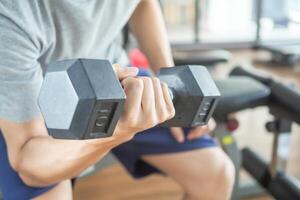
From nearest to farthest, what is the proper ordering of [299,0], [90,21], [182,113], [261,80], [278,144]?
[182,113], [90,21], [261,80], [278,144], [299,0]

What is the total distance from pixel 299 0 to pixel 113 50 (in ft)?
17.4

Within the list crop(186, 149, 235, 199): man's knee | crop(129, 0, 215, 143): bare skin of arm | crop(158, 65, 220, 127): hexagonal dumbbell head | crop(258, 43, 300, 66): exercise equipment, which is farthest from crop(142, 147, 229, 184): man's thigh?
crop(258, 43, 300, 66): exercise equipment

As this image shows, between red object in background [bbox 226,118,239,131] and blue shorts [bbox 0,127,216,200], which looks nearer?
blue shorts [bbox 0,127,216,200]

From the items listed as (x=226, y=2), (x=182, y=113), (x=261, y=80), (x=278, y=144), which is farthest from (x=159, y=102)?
(x=226, y=2)

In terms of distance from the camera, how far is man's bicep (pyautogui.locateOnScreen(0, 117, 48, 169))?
868 mm

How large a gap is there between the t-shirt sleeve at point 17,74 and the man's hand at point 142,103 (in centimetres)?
23

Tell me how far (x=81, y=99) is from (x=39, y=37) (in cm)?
38

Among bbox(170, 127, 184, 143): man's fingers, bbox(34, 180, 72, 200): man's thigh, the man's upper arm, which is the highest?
the man's upper arm

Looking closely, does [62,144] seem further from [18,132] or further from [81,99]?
[81,99]

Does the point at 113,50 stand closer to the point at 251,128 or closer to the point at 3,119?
the point at 3,119

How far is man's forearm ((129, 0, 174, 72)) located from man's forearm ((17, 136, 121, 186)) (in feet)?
1.73

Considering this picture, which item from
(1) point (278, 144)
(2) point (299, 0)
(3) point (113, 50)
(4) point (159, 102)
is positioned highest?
(4) point (159, 102)

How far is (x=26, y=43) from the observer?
2.80 feet

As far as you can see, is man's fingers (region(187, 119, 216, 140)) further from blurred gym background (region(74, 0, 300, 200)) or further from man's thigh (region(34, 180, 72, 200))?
blurred gym background (region(74, 0, 300, 200))
